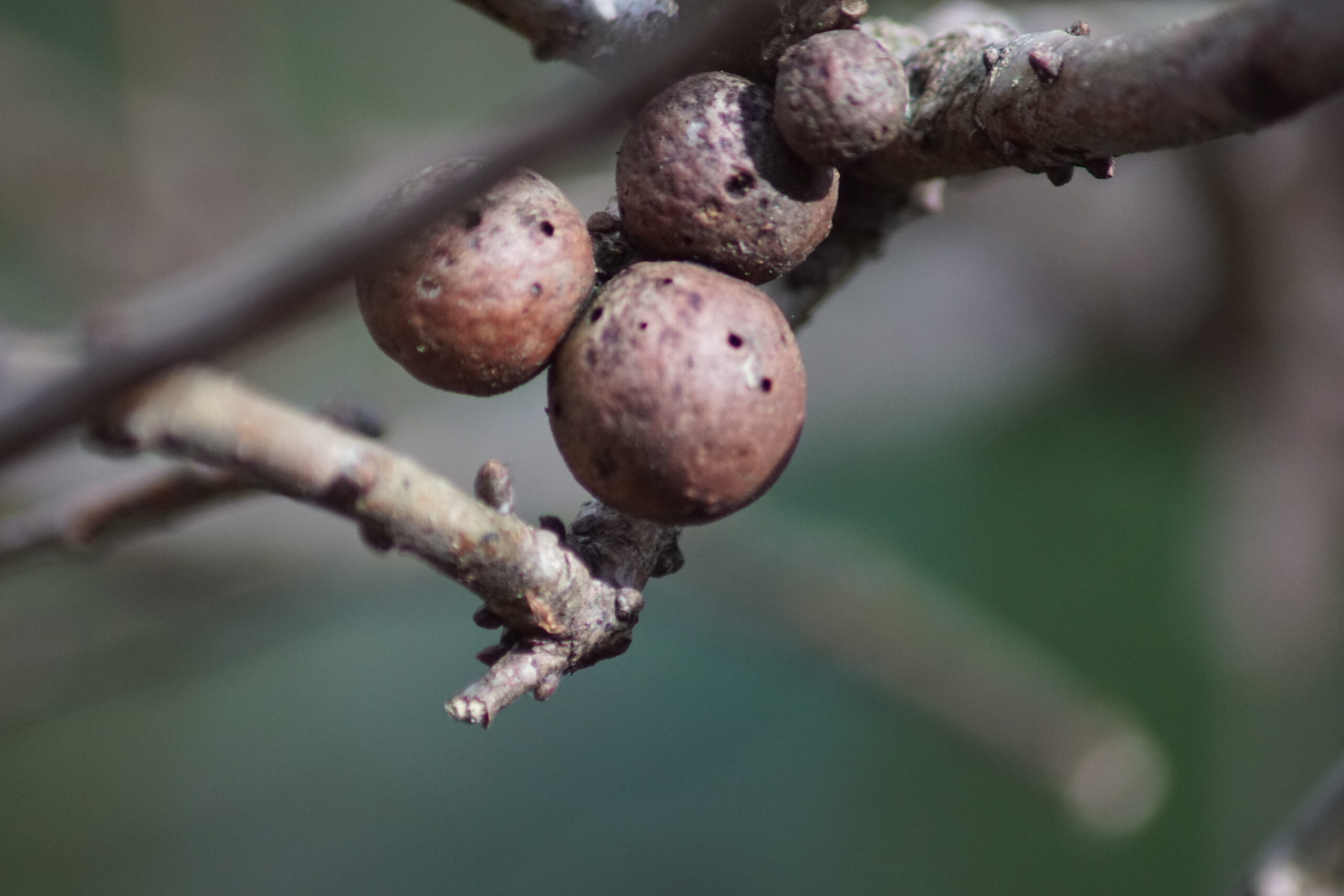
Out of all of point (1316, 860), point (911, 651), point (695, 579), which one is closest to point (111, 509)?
point (1316, 860)

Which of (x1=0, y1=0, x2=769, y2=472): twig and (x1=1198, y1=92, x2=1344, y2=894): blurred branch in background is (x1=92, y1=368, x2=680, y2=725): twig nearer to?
(x1=0, y1=0, x2=769, y2=472): twig

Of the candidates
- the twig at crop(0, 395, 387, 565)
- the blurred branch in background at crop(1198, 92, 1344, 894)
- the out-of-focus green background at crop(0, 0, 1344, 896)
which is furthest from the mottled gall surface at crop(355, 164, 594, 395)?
the blurred branch in background at crop(1198, 92, 1344, 894)

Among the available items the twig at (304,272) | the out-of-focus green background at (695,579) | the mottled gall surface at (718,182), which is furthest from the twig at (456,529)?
the out-of-focus green background at (695,579)

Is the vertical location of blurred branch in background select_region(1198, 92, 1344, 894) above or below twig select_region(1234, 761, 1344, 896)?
below

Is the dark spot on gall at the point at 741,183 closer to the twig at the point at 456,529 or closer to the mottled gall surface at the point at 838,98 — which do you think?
the mottled gall surface at the point at 838,98

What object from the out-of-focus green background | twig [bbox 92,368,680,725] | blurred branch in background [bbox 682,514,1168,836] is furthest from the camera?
the out-of-focus green background

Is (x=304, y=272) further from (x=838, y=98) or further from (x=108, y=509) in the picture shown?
(x=108, y=509)
